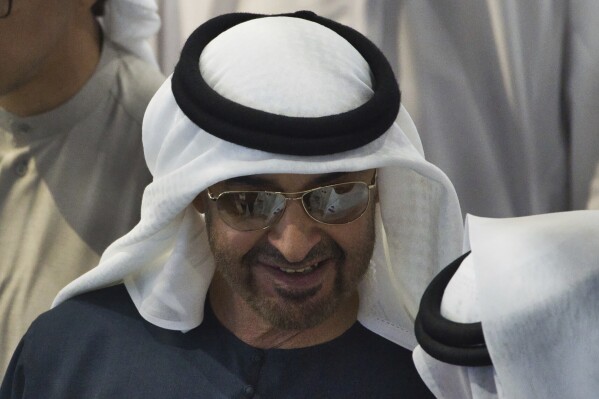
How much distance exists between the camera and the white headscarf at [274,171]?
66.9 inches

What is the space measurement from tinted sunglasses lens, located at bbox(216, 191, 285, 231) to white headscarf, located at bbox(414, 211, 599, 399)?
0.51 metres

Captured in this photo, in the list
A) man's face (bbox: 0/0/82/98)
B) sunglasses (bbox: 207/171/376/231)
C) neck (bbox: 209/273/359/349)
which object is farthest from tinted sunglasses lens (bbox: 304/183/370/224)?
man's face (bbox: 0/0/82/98)

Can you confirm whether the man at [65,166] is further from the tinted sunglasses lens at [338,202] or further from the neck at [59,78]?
the tinted sunglasses lens at [338,202]

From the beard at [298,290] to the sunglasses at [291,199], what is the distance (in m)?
0.04

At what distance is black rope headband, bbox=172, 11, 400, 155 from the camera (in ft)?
5.42

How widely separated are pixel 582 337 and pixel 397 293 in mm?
727

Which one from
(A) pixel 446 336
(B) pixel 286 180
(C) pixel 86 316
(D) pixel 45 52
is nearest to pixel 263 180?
(B) pixel 286 180

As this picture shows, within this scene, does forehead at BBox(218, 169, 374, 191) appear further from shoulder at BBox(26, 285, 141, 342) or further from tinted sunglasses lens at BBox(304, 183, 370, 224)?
shoulder at BBox(26, 285, 141, 342)

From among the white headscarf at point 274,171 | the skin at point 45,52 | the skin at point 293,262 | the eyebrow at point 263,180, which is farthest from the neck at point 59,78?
the eyebrow at point 263,180

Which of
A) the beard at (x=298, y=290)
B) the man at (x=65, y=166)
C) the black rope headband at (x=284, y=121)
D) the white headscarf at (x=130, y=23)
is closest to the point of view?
the black rope headband at (x=284, y=121)

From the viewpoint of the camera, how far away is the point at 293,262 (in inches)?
68.1

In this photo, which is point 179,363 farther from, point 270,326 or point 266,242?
point 266,242

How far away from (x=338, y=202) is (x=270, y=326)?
0.28m

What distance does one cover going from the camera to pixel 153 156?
188cm
